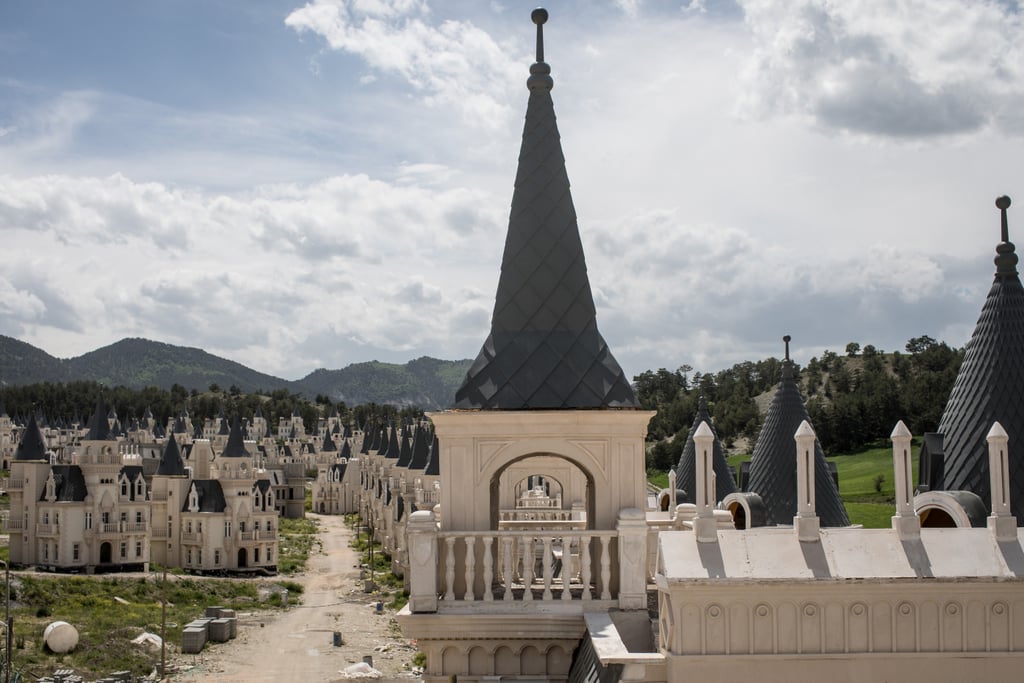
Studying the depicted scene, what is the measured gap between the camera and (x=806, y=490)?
240 inches

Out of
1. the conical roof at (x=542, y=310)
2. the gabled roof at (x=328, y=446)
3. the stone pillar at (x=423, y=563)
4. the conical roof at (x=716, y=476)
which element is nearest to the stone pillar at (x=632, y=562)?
the conical roof at (x=542, y=310)

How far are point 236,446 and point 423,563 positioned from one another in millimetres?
70420

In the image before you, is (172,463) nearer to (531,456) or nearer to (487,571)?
(531,456)

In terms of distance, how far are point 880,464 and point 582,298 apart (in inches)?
1992

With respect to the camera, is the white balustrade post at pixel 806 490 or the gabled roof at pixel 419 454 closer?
the white balustrade post at pixel 806 490

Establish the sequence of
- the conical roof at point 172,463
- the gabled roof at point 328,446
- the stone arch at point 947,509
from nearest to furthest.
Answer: the stone arch at point 947,509, the conical roof at point 172,463, the gabled roof at point 328,446

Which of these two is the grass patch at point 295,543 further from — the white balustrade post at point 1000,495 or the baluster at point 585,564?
the white balustrade post at point 1000,495

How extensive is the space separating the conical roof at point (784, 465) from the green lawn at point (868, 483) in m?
23.5

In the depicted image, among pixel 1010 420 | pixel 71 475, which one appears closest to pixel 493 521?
pixel 1010 420

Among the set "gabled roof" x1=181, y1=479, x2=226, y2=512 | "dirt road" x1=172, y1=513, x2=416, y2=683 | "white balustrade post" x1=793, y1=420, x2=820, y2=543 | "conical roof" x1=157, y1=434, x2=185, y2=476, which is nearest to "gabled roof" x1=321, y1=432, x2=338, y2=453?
"conical roof" x1=157, y1=434, x2=185, y2=476

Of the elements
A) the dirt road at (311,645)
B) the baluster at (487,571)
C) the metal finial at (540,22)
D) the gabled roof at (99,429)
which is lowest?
the dirt road at (311,645)

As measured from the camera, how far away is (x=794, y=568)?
6.03 meters

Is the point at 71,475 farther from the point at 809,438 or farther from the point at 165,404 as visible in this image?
the point at 165,404

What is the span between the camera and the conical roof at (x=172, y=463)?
232ft
